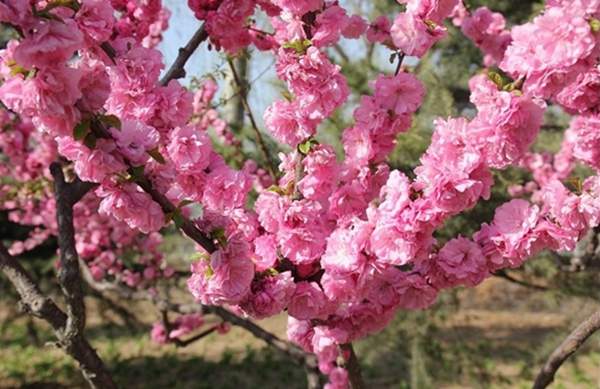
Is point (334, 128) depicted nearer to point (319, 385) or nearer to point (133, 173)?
point (319, 385)

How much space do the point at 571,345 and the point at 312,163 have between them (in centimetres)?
119

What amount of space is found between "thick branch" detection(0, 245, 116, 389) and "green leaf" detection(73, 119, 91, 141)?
54.0 inches

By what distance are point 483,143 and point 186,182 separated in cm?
77

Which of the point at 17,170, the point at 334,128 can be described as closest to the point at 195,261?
the point at 334,128

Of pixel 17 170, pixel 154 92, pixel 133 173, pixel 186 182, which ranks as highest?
pixel 17 170

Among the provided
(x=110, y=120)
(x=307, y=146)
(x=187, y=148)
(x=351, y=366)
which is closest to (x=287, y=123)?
(x=307, y=146)

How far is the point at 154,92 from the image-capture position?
1788 millimetres

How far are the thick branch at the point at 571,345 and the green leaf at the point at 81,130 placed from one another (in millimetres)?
1814

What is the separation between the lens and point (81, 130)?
1260 millimetres

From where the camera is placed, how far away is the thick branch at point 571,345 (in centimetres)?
237

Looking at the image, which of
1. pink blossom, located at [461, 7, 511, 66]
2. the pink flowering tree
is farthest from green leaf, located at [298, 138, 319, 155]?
pink blossom, located at [461, 7, 511, 66]

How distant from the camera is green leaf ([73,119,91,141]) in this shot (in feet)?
4.12

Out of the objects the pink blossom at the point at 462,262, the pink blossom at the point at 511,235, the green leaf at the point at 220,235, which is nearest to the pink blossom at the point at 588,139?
the pink blossom at the point at 511,235

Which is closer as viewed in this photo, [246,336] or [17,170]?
[17,170]
